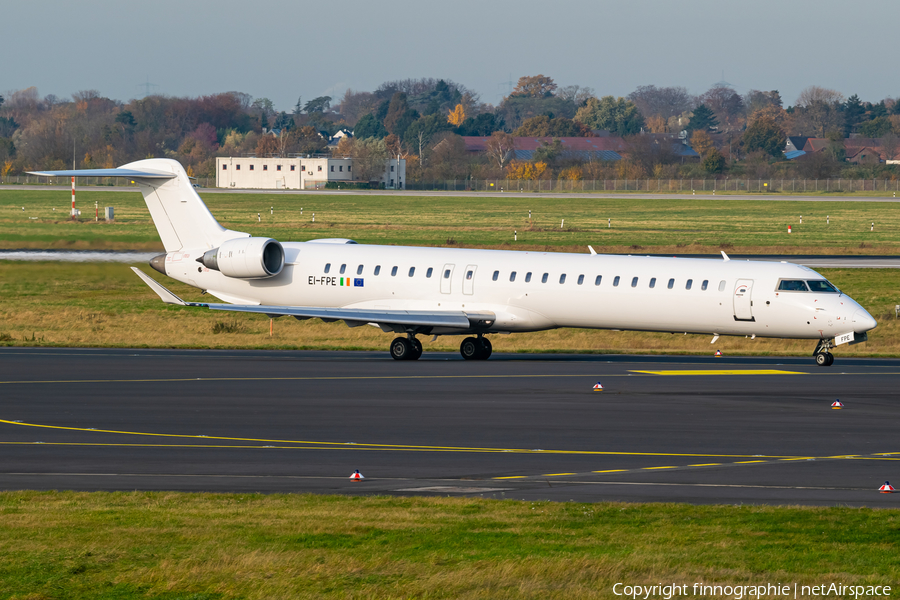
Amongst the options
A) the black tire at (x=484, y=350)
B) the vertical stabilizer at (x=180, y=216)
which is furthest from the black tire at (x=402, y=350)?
the vertical stabilizer at (x=180, y=216)

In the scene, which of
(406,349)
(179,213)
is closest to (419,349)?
(406,349)

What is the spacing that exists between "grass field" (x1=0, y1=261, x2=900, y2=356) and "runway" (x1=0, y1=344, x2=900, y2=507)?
5.53 m

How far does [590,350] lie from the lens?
36.8 metres

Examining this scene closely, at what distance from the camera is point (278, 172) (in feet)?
578

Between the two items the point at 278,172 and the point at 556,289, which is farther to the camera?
the point at 278,172

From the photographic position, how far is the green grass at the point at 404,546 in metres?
10.9

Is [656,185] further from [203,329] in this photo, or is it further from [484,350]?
[484,350]

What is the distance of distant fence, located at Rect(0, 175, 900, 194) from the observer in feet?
506

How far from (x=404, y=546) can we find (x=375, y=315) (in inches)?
813

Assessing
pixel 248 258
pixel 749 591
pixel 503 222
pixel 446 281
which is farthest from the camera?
pixel 503 222

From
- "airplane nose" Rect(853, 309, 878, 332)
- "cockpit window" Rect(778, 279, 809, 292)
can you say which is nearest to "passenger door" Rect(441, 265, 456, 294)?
"cockpit window" Rect(778, 279, 809, 292)

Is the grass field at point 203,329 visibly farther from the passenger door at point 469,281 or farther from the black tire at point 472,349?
the passenger door at point 469,281

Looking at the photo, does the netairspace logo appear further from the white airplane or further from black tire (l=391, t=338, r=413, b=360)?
black tire (l=391, t=338, r=413, b=360)

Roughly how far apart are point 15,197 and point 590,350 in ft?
345
